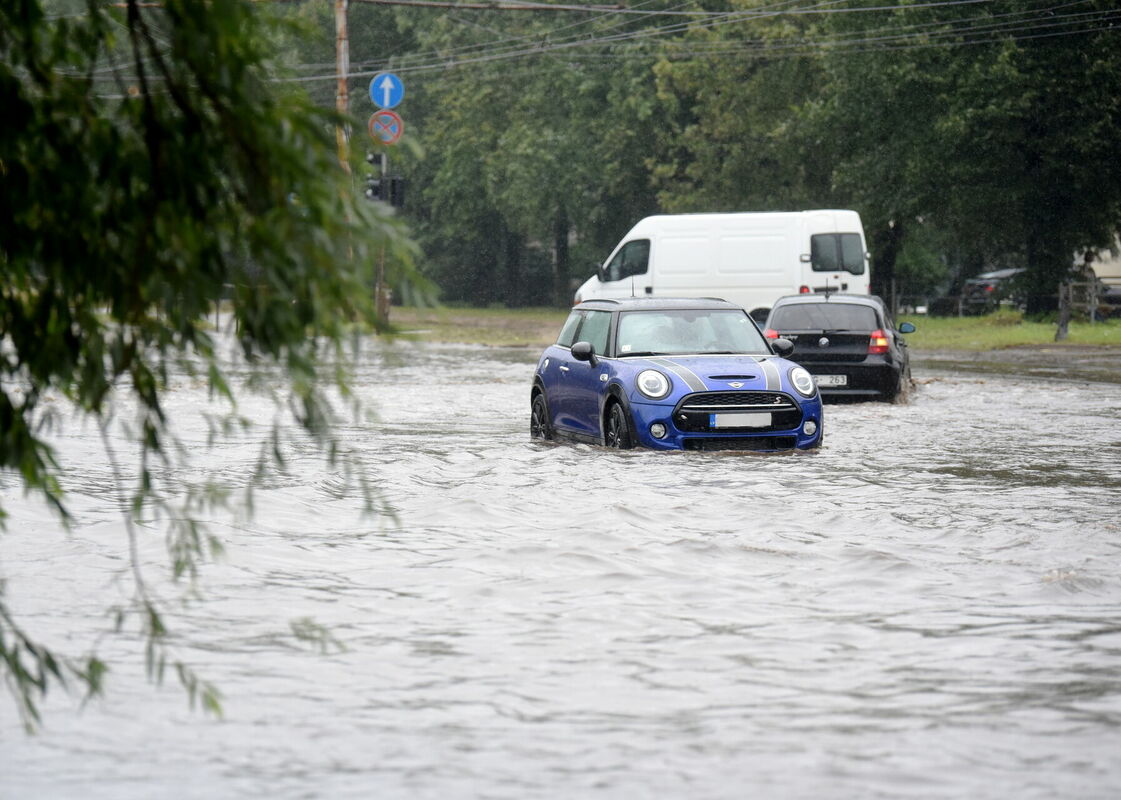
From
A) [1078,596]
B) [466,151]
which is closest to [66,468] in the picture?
[1078,596]

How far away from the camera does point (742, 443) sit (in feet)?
53.2

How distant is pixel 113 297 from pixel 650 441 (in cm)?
1105

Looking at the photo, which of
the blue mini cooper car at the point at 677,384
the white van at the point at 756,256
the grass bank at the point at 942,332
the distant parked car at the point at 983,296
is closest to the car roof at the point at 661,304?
the blue mini cooper car at the point at 677,384

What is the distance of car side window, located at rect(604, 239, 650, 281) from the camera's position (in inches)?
1414

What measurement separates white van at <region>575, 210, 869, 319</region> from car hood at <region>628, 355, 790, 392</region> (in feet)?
60.0

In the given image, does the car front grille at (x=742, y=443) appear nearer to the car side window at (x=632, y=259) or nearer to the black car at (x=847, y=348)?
the black car at (x=847, y=348)

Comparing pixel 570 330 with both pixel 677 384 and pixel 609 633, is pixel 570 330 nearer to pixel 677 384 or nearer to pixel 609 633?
pixel 677 384

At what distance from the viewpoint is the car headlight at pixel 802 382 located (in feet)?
53.4

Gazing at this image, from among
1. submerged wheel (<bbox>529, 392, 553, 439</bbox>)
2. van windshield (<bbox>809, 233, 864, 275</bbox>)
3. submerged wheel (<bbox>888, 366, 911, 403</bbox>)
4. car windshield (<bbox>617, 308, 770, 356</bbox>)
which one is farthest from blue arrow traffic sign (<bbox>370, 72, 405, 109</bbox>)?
car windshield (<bbox>617, 308, 770, 356</bbox>)

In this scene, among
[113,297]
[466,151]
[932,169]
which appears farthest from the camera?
[466,151]

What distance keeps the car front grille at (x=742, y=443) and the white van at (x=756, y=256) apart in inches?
733

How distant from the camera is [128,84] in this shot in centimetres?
534

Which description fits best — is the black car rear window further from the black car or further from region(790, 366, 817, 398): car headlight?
region(790, 366, 817, 398): car headlight

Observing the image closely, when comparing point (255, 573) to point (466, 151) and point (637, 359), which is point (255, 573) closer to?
point (637, 359)
